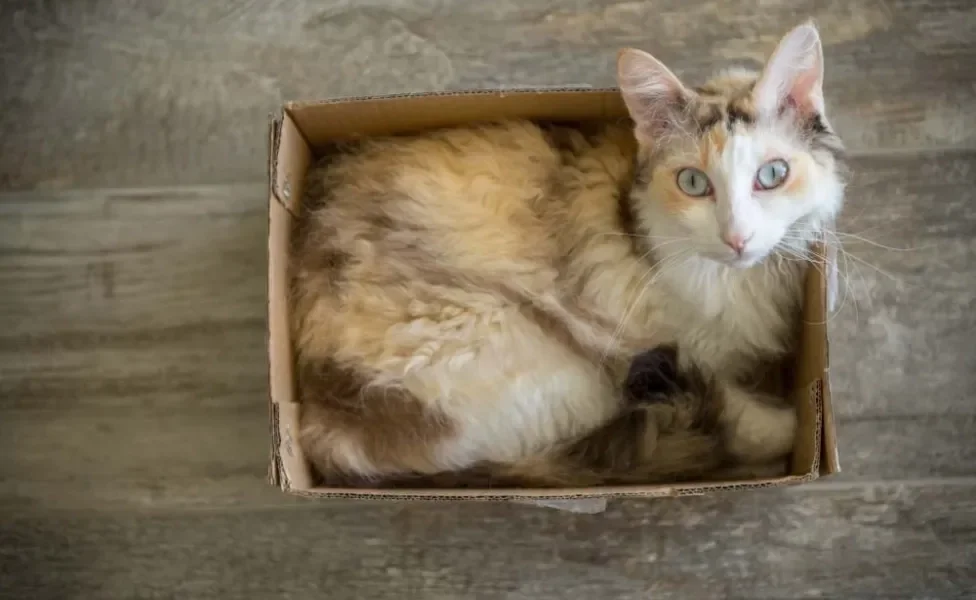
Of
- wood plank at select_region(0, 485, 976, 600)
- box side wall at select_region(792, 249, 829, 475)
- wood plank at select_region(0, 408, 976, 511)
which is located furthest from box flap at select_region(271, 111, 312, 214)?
box side wall at select_region(792, 249, 829, 475)

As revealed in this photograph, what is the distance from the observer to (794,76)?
3.01 ft

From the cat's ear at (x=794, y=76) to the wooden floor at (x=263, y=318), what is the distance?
1.21ft

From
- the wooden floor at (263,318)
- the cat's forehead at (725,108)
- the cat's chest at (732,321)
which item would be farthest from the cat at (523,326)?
the wooden floor at (263,318)

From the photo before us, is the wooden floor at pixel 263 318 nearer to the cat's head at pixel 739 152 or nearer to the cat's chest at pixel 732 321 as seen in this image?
the cat's chest at pixel 732 321

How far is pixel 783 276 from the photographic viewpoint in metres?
1.08

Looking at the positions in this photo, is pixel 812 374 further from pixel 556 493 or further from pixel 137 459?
pixel 137 459

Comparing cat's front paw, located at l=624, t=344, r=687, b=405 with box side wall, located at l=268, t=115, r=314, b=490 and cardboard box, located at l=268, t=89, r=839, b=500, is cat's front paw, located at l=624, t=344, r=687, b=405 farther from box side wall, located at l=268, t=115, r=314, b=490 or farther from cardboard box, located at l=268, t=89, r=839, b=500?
box side wall, located at l=268, t=115, r=314, b=490

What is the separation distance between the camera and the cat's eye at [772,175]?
0.93 m

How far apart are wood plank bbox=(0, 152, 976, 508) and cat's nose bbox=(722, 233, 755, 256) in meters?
0.44

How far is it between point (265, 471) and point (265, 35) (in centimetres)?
73

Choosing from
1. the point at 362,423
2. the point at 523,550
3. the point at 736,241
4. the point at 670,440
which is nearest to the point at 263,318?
the point at 362,423

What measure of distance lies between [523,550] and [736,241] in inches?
24.3

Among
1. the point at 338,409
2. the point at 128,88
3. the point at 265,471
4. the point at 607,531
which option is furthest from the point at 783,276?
the point at 128,88

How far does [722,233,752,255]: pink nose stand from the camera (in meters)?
0.90
